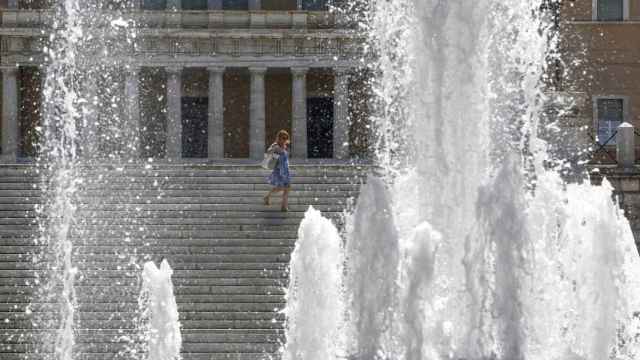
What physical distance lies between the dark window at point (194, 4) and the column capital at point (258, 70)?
3289 millimetres

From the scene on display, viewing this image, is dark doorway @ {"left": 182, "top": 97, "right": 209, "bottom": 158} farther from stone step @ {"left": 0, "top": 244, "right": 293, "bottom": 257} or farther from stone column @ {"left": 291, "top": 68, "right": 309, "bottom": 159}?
stone step @ {"left": 0, "top": 244, "right": 293, "bottom": 257}

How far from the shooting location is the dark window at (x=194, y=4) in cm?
5578

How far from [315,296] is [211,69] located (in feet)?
85.8

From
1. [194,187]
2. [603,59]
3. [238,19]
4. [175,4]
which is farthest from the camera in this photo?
[175,4]

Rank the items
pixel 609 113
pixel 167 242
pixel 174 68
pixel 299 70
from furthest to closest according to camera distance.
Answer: pixel 299 70
pixel 174 68
pixel 609 113
pixel 167 242

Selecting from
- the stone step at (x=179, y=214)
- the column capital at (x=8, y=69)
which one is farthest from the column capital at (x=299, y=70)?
the stone step at (x=179, y=214)

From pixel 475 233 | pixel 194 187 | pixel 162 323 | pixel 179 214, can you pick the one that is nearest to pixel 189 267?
pixel 179 214

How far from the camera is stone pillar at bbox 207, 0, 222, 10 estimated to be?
55.6m

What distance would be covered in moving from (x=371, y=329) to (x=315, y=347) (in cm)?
305

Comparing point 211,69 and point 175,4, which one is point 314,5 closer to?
point 175,4

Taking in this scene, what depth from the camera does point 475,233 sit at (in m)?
25.1

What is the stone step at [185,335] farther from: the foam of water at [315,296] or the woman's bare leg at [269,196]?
the woman's bare leg at [269,196]

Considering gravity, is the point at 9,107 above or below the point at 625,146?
above

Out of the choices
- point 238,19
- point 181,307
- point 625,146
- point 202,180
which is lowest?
point 181,307
